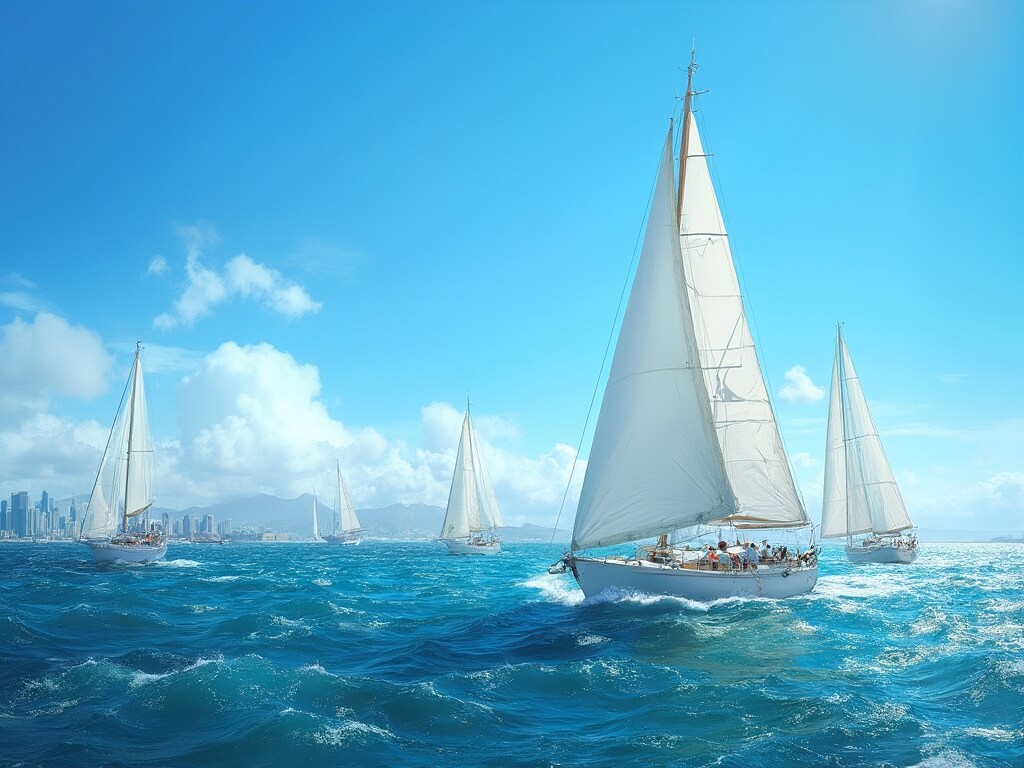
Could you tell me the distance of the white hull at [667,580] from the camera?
26.6 meters

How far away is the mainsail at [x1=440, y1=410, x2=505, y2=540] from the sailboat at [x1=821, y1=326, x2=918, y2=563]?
151 feet

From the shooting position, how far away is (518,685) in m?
16.5

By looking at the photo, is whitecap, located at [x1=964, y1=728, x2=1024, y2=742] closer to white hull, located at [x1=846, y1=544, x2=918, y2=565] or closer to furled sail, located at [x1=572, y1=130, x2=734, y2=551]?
furled sail, located at [x1=572, y1=130, x2=734, y2=551]

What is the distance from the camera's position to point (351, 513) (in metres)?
159

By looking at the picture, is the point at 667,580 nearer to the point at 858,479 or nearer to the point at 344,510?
the point at 858,479

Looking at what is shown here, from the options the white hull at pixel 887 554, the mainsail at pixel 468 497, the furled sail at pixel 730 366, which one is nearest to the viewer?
the furled sail at pixel 730 366

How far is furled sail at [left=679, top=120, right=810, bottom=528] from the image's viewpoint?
3372 centimetres

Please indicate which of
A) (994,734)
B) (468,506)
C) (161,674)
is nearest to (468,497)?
(468,506)

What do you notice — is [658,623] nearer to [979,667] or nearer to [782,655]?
[782,655]

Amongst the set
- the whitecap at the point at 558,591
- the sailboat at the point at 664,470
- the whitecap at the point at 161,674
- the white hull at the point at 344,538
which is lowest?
the white hull at the point at 344,538

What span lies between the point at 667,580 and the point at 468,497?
69979 millimetres

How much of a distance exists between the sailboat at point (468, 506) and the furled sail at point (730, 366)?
60505 mm

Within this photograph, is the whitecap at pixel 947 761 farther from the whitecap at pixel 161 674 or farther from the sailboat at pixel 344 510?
the sailboat at pixel 344 510

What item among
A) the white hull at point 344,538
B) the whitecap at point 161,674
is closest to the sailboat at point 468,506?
the whitecap at point 161,674
